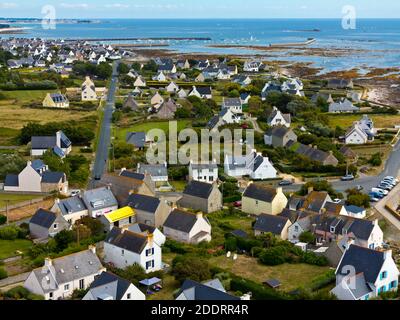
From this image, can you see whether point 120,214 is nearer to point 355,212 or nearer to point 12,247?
point 12,247

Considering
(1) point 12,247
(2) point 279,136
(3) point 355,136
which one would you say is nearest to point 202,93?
(2) point 279,136

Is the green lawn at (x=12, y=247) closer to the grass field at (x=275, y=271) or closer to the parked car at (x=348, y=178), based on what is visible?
the grass field at (x=275, y=271)

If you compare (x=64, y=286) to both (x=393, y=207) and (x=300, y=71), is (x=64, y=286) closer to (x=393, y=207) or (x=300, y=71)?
(x=393, y=207)

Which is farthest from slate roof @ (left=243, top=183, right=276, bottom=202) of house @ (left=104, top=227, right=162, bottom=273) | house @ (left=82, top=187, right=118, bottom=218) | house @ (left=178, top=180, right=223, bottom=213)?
house @ (left=104, top=227, right=162, bottom=273)

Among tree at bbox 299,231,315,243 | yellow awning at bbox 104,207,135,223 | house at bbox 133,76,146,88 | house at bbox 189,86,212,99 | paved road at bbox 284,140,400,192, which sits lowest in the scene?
paved road at bbox 284,140,400,192

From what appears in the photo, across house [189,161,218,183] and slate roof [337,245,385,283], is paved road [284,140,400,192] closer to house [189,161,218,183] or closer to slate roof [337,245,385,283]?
house [189,161,218,183]

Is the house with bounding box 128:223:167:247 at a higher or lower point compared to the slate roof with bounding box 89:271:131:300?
lower
